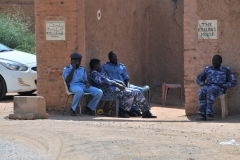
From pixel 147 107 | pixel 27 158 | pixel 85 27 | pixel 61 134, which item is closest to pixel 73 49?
pixel 85 27

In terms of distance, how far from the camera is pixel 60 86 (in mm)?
11328

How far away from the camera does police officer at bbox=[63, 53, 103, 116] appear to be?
35.3 ft

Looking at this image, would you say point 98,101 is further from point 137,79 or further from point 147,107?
point 137,79

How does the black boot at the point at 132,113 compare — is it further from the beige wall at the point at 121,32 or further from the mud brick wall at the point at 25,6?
the mud brick wall at the point at 25,6

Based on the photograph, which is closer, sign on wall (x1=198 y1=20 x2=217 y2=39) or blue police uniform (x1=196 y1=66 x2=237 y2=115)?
blue police uniform (x1=196 y1=66 x2=237 y2=115)

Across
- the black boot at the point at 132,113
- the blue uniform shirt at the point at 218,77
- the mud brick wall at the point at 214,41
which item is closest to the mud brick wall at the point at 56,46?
the black boot at the point at 132,113

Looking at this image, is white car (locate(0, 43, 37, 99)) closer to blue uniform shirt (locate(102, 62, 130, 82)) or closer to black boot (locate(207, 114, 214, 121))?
blue uniform shirt (locate(102, 62, 130, 82))

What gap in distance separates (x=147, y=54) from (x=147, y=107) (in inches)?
174

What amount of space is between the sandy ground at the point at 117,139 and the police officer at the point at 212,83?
1.11 ft

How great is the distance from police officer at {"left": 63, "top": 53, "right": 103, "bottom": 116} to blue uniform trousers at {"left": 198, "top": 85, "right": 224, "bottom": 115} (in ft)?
5.79

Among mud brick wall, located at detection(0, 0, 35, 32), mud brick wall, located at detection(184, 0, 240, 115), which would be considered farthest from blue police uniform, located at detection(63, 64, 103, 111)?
mud brick wall, located at detection(0, 0, 35, 32)

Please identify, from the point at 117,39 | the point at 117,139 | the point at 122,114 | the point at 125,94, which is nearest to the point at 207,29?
the point at 125,94

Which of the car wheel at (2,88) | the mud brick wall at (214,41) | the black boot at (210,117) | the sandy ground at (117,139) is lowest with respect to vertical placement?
the black boot at (210,117)

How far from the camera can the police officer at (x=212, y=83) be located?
10359mm
